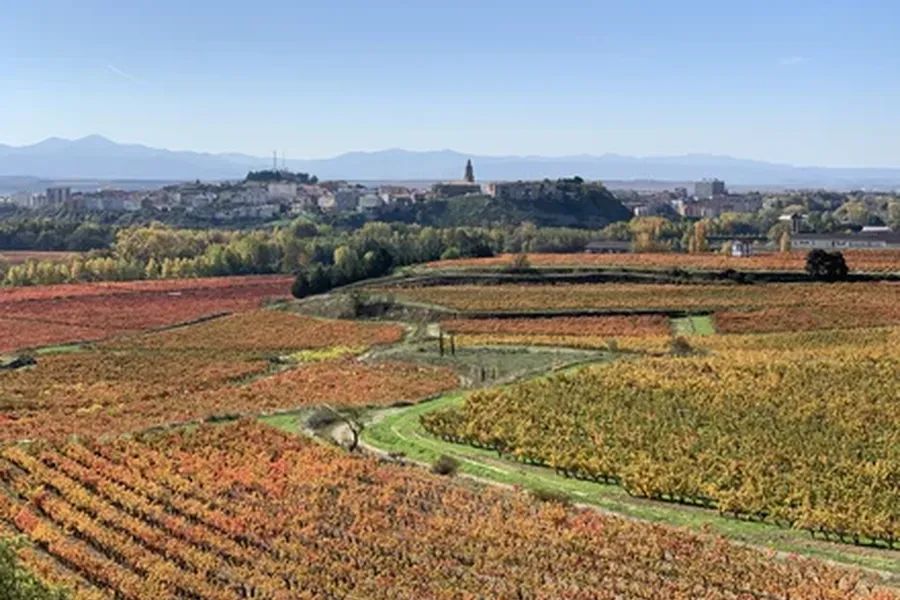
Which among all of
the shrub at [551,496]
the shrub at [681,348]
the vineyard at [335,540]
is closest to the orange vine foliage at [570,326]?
the shrub at [681,348]

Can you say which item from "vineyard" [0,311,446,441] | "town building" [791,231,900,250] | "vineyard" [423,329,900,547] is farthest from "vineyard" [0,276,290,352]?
"town building" [791,231,900,250]

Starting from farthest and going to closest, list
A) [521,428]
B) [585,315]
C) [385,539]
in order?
[585,315], [521,428], [385,539]

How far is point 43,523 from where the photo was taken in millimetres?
29062

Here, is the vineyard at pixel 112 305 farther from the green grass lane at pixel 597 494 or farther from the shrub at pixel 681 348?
the shrub at pixel 681 348

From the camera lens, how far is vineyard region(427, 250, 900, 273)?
89.1 meters

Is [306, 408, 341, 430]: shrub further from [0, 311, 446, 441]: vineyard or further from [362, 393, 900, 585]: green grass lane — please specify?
[0, 311, 446, 441]: vineyard

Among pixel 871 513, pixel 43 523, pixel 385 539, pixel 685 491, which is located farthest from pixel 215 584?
pixel 871 513

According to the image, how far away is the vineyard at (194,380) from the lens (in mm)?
45719

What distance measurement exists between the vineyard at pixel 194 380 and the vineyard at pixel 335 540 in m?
9.06

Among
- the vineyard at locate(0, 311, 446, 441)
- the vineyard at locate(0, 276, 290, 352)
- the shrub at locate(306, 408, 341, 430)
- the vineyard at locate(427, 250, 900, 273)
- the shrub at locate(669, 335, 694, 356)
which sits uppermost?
the vineyard at locate(427, 250, 900, 273)

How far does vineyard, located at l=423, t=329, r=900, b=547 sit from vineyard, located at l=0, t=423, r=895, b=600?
3326mm

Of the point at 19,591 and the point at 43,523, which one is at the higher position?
the point at 19,591

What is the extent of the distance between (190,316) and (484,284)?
2404 centimetres

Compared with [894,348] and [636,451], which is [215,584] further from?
[894,348]
